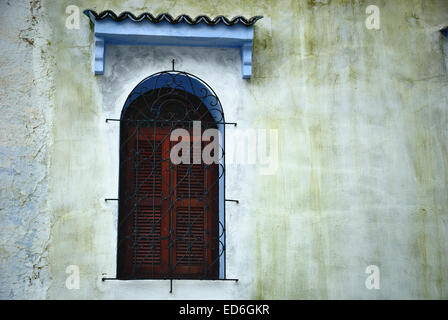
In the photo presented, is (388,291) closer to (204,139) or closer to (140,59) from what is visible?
(204,139)

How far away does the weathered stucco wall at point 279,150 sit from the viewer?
18.1ft

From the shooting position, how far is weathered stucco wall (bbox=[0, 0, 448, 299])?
5.52m

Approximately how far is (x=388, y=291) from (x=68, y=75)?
12.0ft

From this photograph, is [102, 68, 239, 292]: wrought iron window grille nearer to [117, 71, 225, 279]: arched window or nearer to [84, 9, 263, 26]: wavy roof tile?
[117, 71, 225, 279]: arched window

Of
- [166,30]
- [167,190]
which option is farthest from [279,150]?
[166,30]

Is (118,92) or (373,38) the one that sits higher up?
(373,38)

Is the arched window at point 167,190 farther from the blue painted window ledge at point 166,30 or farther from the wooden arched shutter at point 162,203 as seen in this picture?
the blue painted window ledge at point 166,30

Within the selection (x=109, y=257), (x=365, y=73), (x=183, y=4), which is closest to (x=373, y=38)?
(x=365, y=73)

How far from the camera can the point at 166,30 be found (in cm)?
578

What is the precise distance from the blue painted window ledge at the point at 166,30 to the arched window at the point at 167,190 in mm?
382

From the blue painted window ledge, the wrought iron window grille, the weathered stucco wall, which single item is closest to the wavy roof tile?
the blue painted window ledge

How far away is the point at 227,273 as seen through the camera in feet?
18.3

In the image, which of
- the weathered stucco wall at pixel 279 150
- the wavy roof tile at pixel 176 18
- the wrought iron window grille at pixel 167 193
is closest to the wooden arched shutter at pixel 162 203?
the wrought iron window grille at pixel 167 193

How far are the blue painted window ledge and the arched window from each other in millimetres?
A: 382
